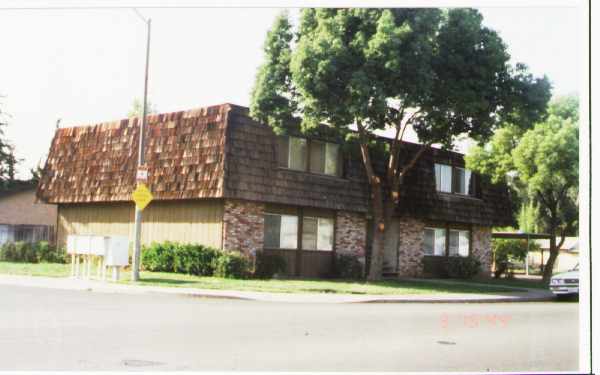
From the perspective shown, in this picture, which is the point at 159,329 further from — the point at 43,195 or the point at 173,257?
the point at 43,195

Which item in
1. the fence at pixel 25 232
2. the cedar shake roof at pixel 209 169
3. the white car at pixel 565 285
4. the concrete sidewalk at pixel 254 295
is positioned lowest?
the concrete sidewalk at pixel 254 295

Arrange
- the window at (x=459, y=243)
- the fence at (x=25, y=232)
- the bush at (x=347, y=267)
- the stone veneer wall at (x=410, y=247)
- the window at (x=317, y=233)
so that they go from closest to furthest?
the window at (x=317, y=233)
the bush at (x=347, y=267)
the stone veneer wall at (x=410, y=247)
the window at (x=459, y=243)
the fence at (x=25, y=232)

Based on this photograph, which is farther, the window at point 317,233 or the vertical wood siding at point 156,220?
the window at point 317,233

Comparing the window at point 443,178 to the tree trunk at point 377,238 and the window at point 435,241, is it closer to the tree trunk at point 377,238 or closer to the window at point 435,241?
the window at point 435,241

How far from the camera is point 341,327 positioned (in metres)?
12.8

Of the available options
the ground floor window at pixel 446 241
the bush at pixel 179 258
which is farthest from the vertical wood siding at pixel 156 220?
the ground floor window at pixel 446 241

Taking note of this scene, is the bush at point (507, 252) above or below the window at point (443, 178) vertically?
below

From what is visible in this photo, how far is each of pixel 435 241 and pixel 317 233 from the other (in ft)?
24.2

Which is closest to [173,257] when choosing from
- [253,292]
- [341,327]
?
[253,292]

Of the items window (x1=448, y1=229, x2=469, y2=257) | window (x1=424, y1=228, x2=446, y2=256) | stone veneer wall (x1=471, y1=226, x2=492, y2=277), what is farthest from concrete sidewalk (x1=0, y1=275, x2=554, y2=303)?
stone veneer wall (x1=471, y1=226, x2=492, y2=277)

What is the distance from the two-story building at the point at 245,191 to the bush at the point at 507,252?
4779 mm

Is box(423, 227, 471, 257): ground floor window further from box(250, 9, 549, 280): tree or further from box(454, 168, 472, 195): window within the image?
box(250, 9, 549, 280): tree

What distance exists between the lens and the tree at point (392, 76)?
21.4 metres

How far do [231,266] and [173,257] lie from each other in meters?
2.63
